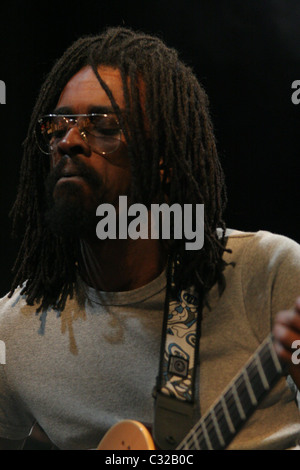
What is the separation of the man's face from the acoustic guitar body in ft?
1.55

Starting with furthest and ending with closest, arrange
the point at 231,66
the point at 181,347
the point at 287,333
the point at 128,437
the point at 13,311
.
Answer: the point at 231,66, the point at 13,311, the point at 181,347, the point at 128,437, the point at 287,333

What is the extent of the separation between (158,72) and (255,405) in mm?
871

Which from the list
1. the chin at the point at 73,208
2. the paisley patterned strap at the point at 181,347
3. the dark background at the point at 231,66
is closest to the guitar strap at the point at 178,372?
the paisley patterned strap at the point at 181,347

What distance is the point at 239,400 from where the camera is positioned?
119 centimetres

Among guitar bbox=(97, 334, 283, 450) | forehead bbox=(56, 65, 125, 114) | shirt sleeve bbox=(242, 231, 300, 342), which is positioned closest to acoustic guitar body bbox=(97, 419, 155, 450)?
guitar bbox=(97, 334, 283, 450)

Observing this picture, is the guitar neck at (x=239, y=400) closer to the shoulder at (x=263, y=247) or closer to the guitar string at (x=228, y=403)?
the guitar string at (x=228, y=403)

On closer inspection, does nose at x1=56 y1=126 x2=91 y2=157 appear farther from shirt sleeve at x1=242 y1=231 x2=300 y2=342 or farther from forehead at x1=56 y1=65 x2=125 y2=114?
shirt sleeve at x1=242 y1=231 x2=300 y2=342

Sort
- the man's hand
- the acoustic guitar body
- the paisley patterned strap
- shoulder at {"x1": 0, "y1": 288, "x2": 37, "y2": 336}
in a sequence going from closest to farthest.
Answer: the man's hand → the acoustic guitar body → the paisley patterned strap → shoulder at {"x1": 0, "y1": 288, "x2": 37, "y2": 336}

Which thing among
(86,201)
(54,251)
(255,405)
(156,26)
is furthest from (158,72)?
(255,405)

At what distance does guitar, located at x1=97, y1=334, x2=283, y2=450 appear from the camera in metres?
1.14

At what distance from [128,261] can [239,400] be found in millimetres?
533

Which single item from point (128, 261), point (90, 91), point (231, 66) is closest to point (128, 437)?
point (128, 261)

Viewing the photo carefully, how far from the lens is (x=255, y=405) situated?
1.17 m

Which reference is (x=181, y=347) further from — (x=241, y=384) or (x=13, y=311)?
(x=13, y=311)
